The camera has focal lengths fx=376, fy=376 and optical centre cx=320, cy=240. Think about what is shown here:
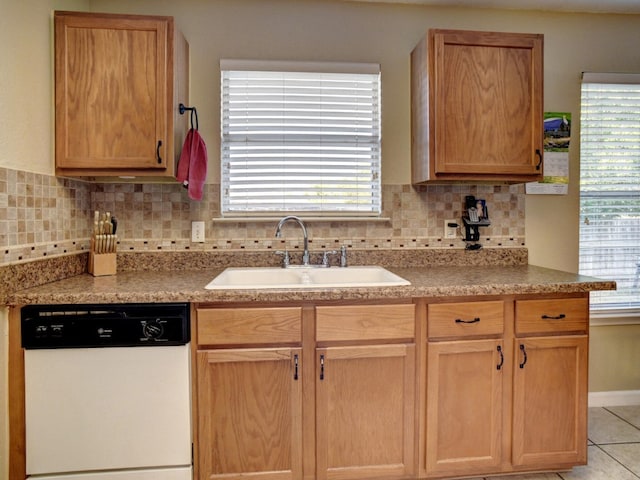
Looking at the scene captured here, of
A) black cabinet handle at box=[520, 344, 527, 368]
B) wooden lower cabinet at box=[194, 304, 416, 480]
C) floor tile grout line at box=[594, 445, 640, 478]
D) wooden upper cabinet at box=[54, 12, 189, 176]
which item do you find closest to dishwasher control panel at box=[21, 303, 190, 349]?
wooden lower cabinet at box=[194, 304, 416, 480]

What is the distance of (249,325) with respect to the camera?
1509 mm

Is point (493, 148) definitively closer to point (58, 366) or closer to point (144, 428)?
point (144, 428)

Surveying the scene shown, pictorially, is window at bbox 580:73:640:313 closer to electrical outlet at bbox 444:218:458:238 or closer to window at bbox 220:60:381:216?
electrical outlet at bbox 444:218:458:238

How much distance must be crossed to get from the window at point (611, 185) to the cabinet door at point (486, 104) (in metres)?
0.64

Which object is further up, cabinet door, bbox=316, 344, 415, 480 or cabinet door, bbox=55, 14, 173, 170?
cabinet door, bbox=55, 14, 173, 170

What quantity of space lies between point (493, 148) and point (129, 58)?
1.84 meters

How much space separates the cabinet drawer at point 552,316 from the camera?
5.38 feet

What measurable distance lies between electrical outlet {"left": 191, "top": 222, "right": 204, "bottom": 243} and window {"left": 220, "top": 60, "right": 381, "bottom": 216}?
6.5 inches

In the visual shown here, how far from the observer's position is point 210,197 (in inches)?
84.9

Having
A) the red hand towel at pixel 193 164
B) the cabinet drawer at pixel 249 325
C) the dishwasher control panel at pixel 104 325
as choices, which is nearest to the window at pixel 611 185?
the cabinet drawer at pixel 249 325

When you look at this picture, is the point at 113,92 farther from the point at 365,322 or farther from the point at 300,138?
the point at 365,322

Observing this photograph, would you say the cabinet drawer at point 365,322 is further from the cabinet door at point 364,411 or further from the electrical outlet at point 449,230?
the electrical outlet at point 449,230

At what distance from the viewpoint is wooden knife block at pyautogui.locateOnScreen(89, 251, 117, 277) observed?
1.88 meters

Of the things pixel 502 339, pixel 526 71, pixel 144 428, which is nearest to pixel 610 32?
pixel 526 71
